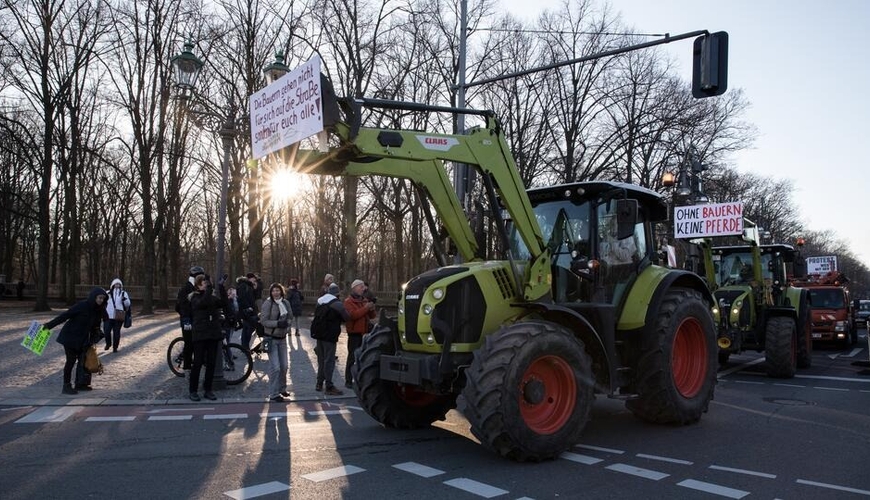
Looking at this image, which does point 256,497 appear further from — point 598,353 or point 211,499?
point 598,353

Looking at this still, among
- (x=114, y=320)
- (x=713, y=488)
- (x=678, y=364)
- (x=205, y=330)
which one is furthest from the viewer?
(x=114, y=320)

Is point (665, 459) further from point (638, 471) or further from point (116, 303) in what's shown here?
point (116, 303)

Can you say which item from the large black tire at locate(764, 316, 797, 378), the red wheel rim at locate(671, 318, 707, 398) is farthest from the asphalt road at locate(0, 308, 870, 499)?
the large black tire at locate(764, 316, 797, 378)

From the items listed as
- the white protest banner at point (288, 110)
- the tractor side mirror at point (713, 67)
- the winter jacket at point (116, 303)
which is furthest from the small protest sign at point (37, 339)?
the tractor side mirror at point (713, 67)

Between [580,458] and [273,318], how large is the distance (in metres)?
5.67

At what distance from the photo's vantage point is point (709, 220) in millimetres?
13859

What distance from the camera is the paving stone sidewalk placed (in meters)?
9.45

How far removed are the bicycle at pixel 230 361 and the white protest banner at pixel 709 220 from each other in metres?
9.16

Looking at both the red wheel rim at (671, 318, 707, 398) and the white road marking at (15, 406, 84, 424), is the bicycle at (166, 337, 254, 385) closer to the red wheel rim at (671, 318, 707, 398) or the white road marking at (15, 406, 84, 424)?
the white road marking at (15, 406, 84, 424)

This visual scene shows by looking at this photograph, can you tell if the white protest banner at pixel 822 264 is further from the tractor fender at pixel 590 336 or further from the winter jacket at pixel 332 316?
the tractor fender at pixel 590 336

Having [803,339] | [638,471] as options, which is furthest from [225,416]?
[803,339]

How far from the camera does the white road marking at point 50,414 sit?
7883 millimetres

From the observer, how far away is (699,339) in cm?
828

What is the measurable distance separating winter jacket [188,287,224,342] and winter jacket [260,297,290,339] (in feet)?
2.51
